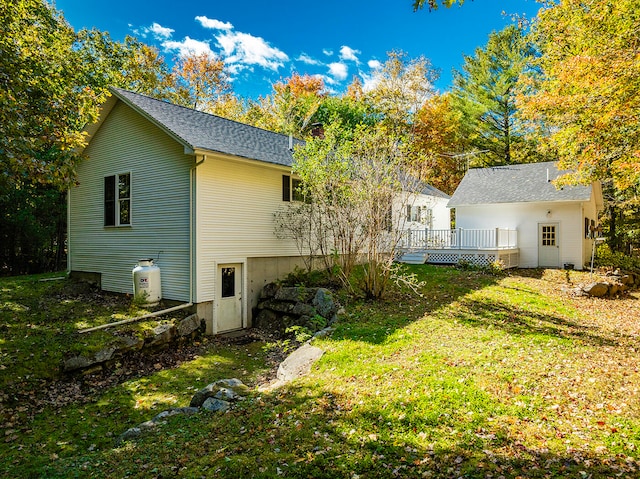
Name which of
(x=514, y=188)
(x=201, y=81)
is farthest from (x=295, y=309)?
(x=201, y=81)

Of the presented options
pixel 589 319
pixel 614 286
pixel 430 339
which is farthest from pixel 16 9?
pixel 614 286

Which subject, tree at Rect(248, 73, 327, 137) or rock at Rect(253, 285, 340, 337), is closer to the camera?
rock at Rect(253, 285, 340, 337)

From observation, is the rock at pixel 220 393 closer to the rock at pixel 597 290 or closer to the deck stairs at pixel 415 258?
the rock at pixel 597 290

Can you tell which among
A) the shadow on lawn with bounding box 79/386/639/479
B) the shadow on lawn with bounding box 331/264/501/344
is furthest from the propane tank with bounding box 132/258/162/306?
the shadow on lawn with bounding box 79/386/639/479

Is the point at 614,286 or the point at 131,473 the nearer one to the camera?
the point at 131,473

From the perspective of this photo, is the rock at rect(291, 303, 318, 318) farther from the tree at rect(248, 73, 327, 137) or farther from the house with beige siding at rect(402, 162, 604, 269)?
the tree at rect(248, 73, 327, 137)

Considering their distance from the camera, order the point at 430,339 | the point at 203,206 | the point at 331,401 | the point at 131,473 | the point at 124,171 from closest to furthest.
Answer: the point at 131,473 < the point at 331,401 < the point at 430,339 < the point at 203,206 < the point at 124,171

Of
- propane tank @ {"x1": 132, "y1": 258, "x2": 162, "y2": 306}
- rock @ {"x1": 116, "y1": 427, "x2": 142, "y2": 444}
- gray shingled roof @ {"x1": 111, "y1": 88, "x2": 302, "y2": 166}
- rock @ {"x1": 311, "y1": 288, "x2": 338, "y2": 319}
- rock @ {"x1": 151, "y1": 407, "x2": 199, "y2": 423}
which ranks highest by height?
gray shingled roof @ {"x1": 111, "y1": 88, "x2": 302, "y2": 166}

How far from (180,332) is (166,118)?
5.76 metres

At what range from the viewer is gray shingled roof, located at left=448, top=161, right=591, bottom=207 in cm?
1694

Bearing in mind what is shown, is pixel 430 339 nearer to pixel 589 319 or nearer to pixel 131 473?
pixel 589 319

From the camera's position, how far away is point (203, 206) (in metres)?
9.80

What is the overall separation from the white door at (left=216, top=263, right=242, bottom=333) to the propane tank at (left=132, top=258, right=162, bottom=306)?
1.60 m

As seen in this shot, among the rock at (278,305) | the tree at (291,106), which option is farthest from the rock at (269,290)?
the tree at (291,106)
